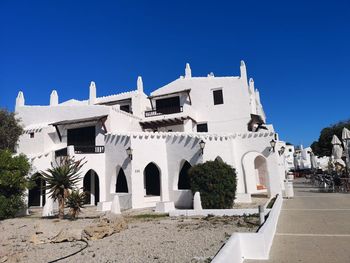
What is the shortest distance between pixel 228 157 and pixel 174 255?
13.5 m

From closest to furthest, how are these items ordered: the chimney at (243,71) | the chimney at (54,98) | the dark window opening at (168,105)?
1. the chimney at (243,71)
2. the dark window opening at (168,105)
3. the chimney at (54,98)

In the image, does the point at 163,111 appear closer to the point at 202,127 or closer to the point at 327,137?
the point at 202,127

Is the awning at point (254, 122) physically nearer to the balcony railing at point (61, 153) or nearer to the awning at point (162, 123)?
the awning at point (162, 123)

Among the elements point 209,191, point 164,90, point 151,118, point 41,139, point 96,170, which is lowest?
point 209,191

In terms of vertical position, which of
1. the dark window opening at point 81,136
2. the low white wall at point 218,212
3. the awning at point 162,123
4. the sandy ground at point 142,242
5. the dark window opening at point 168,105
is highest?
the dark window opening at point 168,105

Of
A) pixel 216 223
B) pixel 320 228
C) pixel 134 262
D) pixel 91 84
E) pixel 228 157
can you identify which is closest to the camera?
pixel 134 262

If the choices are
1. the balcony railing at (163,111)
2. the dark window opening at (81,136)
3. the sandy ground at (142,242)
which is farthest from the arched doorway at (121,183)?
the balcony railing at (163,111)

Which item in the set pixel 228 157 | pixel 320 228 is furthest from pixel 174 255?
pixel 228 157

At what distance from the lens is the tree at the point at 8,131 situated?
920 inches

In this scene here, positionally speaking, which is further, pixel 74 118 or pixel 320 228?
pixel 74 118

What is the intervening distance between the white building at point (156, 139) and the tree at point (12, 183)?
Answer: 9.52ft

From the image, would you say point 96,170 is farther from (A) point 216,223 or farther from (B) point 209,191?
(A) point 216,223

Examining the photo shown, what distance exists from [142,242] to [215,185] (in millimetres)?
6719

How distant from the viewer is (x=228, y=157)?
19.7 m
